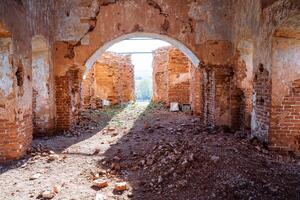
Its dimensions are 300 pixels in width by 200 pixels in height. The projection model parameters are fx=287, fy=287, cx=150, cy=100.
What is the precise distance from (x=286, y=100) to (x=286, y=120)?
1.11ft

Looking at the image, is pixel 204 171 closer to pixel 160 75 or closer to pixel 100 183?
pixel 100 183

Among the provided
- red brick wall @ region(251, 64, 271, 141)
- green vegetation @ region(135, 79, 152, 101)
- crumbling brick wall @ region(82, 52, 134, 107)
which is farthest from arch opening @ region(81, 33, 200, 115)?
green vegetation @ region(135, 79, 152, 101)

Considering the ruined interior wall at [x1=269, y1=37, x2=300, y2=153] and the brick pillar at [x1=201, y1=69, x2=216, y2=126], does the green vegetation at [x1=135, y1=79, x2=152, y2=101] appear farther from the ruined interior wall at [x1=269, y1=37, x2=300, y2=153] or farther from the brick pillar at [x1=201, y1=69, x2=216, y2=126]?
the ruined interior wall at [x1=269, y1=37, x2=300, y2=153]

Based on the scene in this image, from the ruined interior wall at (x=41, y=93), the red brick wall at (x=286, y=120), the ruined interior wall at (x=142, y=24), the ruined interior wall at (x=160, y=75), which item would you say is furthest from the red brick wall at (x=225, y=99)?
the ruined interior wall at (x=160, y=75)

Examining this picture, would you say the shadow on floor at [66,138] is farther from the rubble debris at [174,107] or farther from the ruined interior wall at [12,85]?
the rubble debris at [174,107]

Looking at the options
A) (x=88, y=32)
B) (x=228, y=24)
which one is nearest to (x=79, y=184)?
(x=88, y=32)

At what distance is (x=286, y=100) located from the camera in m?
4.84

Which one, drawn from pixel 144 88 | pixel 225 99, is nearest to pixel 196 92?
pixel 225 99

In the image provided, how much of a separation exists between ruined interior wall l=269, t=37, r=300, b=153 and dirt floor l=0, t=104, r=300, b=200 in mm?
314

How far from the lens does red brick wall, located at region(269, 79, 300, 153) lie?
484 centimetres

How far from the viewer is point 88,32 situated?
7.18 meters

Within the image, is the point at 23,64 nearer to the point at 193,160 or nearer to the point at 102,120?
the point at 193,160

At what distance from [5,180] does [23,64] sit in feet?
7.07

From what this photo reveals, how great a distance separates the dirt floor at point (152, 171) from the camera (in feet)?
11.4
